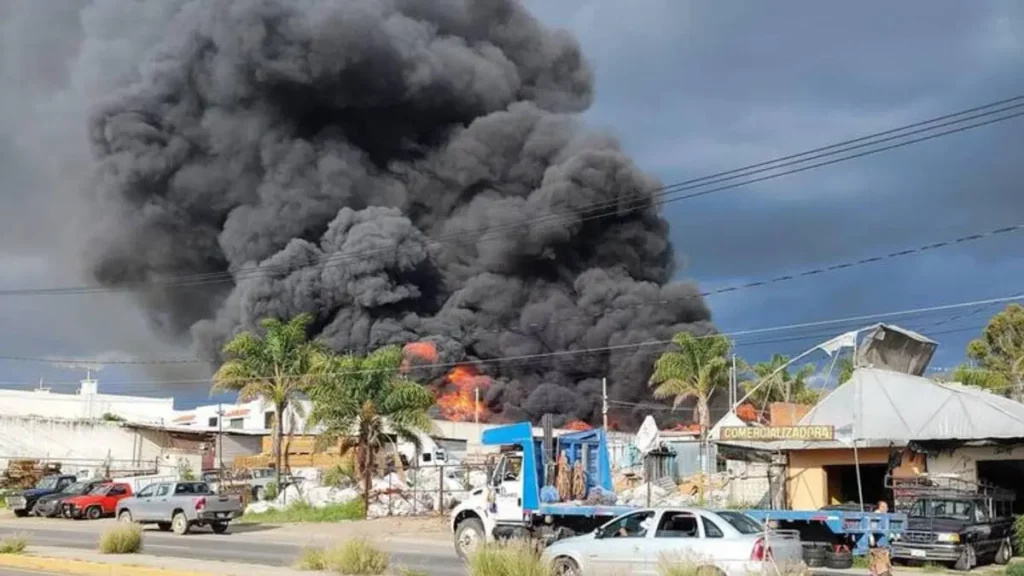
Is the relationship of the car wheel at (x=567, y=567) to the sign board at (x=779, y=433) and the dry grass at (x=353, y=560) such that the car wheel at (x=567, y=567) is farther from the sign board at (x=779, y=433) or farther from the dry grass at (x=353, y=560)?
the sign board at (x=779, y=433)

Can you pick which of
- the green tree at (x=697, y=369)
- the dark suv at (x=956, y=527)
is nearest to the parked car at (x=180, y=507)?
the dark suv at (x=956, y=527)

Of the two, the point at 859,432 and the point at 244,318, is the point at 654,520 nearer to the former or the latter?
the point at 859,432

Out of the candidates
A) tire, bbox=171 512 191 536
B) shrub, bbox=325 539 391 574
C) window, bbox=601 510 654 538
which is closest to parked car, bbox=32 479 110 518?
tire, bbox=171 512 191 536

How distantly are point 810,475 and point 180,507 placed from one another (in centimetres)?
1830

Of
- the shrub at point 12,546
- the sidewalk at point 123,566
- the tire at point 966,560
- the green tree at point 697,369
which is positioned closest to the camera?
the sidewalk at point 123,566

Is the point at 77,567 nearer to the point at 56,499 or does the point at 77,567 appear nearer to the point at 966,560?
the point at 966,560

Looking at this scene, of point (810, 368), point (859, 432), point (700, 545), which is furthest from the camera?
point (810, 368)

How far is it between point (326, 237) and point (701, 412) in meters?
37.6

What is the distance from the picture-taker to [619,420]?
252 ft

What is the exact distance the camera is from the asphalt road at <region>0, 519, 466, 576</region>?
62.0ft

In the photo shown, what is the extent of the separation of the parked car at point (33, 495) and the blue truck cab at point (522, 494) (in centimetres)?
2730

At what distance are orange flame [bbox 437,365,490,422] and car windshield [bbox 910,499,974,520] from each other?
52833 millimetres

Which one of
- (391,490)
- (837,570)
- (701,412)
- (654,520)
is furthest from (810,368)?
(654,520)

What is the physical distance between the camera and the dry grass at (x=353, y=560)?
46.4ft
